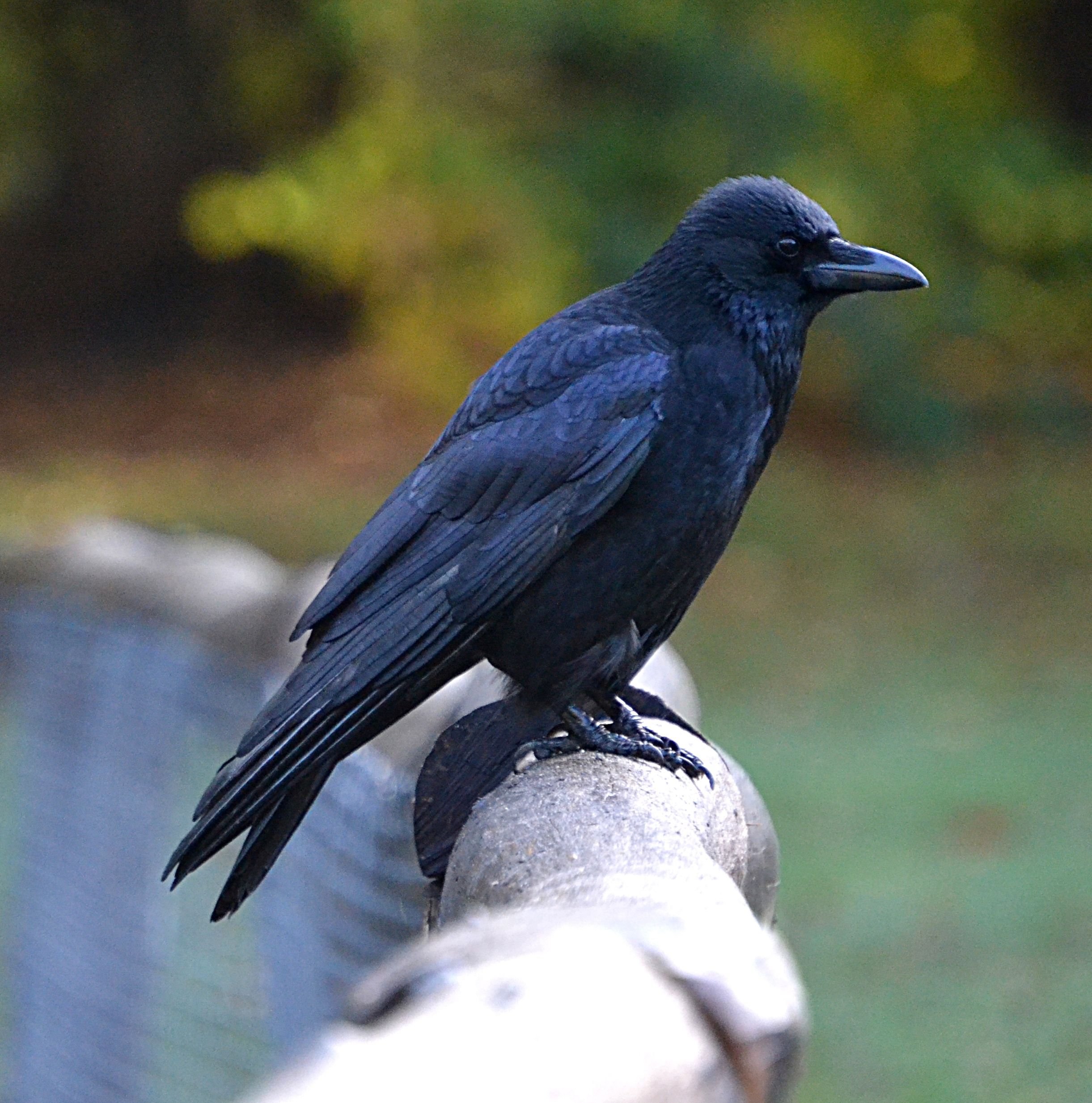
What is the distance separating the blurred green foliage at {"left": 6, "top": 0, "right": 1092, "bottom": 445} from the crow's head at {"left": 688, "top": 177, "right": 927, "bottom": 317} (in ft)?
→ 16.3

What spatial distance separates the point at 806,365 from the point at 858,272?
7.67 meters

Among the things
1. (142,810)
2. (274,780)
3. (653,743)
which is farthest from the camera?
(142,810)

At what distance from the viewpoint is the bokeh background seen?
20.0 ft

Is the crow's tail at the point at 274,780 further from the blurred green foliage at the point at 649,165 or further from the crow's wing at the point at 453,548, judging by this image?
the blurred green foliage at the point at 649,165

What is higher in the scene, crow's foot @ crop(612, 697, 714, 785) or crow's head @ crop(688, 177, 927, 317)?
crow's head @ crop(688, 177, 927, 317)

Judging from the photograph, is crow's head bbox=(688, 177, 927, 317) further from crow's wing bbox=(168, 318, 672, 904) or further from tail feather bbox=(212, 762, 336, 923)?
tail feather bbox=(212, 762, 336, 923)

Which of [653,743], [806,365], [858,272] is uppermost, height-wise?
[806,365]

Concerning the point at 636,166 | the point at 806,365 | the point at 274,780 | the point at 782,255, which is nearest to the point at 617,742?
the point at 274,780

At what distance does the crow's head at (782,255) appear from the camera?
8.63ft

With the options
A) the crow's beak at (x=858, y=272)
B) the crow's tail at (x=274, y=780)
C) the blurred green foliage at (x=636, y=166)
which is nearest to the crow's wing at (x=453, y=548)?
the crow's tail at (x=274, y=780)

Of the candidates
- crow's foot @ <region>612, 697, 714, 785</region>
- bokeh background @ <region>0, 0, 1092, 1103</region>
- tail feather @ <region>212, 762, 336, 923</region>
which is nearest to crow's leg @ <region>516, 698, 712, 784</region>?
crow's foot @ <region>612, 697, 714, 785</region>

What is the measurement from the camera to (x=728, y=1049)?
1.07 meters

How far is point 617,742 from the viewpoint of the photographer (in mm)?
2379

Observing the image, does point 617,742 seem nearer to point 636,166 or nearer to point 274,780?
point 274,780
